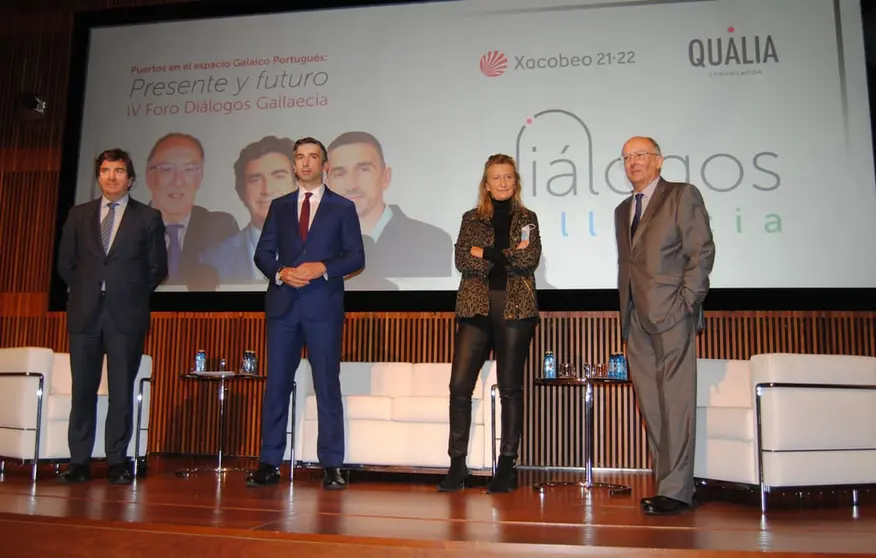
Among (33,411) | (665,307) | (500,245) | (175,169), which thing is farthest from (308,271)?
(175,169)

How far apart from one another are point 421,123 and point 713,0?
230 centimetres

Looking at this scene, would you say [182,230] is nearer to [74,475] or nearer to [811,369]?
[74,475]

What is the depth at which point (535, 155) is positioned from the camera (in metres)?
5.74

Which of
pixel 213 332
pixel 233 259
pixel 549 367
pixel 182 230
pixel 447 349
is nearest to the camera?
pixel 549 367

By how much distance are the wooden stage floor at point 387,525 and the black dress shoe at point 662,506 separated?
7cm

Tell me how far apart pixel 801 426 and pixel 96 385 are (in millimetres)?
3535

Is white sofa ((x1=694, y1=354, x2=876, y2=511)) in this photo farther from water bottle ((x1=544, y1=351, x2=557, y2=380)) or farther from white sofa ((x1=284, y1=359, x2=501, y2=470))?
white sofa ((x1=284, y1=359, x2=501, y2=470))

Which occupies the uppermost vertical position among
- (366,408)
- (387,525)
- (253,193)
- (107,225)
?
(253,193)

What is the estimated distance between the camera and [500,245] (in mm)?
3951

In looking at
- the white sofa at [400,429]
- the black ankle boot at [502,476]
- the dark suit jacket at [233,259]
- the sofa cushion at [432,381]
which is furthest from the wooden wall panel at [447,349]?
the black ankle boot at [502,476]

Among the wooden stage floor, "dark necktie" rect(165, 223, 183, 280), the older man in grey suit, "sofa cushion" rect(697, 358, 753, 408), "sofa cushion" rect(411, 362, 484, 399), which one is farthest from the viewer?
"dark necktie" rect(165, 223, 183, 280)

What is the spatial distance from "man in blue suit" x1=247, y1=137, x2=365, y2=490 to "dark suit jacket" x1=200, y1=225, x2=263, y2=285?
1.91 m

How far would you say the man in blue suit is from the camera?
3.97 meters

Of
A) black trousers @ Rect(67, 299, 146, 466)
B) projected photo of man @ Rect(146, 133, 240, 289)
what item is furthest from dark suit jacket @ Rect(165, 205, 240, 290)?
black trousers @ Rect(67, 299, 146, 466)
